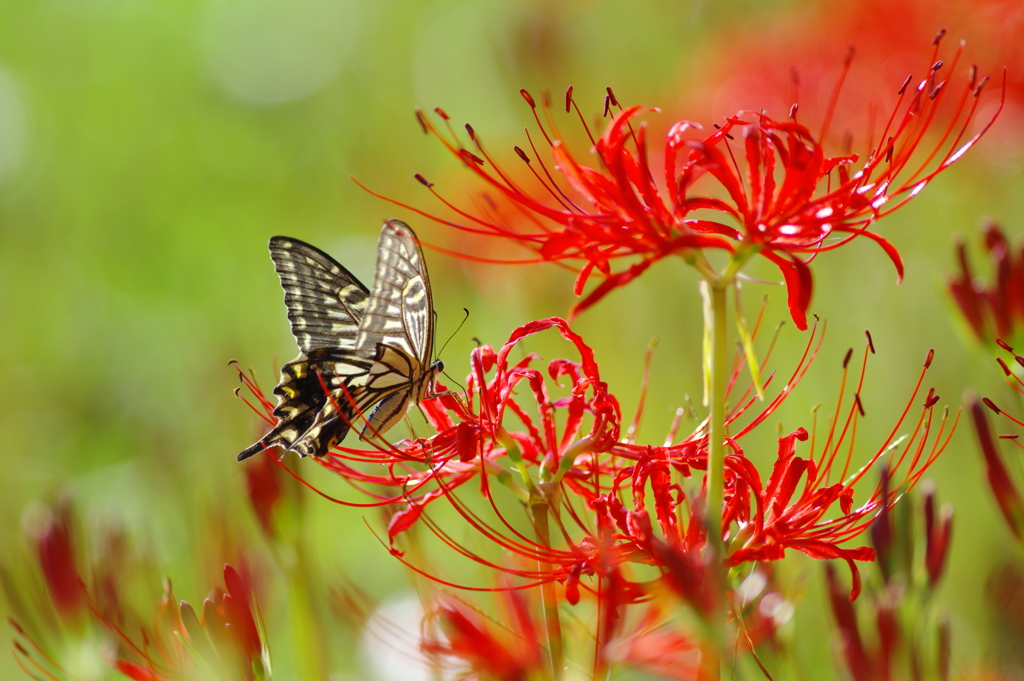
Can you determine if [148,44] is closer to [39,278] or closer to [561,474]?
[39,278]

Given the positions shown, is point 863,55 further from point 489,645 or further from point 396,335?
point 489,645

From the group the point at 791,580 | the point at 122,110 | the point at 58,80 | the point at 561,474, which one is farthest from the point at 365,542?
the point at 58,80

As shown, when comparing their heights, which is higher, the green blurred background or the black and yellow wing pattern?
the green blurred background

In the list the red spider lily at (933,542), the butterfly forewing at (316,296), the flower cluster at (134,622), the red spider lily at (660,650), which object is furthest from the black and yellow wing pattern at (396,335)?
the red spider lily at (933,542)

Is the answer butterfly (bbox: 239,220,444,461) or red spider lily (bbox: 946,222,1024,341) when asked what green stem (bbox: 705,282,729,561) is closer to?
butterfly (bbox: 239,220,444,461)

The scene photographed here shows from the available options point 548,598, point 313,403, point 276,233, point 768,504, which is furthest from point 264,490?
point 276,233

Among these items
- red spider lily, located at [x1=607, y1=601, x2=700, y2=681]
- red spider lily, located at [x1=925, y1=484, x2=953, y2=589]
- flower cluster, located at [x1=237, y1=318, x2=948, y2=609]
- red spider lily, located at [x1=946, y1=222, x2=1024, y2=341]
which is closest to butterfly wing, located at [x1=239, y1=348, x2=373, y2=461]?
flower cluster, located at [x1=237, y1=318, x2=948, y2=609]
